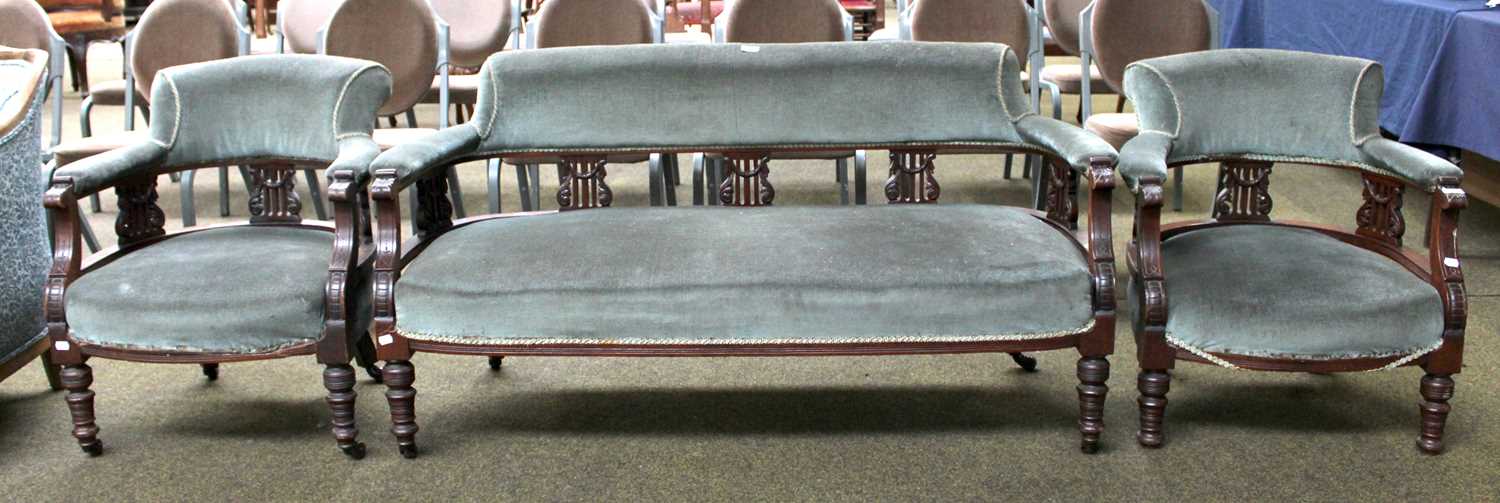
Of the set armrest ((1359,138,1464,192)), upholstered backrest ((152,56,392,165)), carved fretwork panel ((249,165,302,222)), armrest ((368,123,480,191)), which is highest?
upholstered backrest ((152,56,392,165))

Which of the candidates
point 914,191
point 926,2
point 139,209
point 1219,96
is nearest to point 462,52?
point 926,2

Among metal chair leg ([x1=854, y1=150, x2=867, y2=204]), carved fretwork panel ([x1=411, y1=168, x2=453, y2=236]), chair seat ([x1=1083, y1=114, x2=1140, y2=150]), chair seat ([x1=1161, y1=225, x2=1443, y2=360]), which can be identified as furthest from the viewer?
chair seat ([x1=1083, y1=114, x2=1140, y2=150])

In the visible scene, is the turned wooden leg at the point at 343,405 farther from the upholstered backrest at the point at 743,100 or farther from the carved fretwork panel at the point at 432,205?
the upholstered backrest at the point at 743,100

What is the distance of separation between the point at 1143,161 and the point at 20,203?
1987 millimetres

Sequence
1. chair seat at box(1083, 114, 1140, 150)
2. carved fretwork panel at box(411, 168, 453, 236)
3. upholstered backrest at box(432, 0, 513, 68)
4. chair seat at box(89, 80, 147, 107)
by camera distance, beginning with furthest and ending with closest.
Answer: upholstered backrest at box(432, 0, 513, 68), chair seat at box(89, 80, 147, 107), chair seat at box(1083, 114, 1140, 150), carved fretwork panel at box(411, 168, 453, 236)

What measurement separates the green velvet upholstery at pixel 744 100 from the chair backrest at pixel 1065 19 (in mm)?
1980

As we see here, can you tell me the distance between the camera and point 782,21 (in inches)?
147

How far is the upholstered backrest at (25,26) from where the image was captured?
3781 millimetres

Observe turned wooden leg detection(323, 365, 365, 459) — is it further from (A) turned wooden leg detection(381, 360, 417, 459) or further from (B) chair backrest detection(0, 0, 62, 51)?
(B) chair backrest detection(0, 0, 62, 51)

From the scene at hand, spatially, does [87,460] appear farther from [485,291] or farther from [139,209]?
[485,291]

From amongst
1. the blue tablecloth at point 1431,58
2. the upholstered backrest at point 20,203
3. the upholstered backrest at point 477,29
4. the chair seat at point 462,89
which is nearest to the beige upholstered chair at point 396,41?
the chair seat at point 462,89

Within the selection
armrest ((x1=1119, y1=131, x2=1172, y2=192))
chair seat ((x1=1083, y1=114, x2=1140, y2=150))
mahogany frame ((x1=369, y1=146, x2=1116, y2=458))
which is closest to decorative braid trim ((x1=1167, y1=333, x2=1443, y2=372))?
mahogany frame ((x1=369, y1=146, x2=1116, y2=458))

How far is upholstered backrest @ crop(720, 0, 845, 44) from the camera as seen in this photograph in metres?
3.71

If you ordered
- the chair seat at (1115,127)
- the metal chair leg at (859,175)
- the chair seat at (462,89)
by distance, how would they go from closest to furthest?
the metal chair leg at (859,175) < the chair seat at (1115,127) < the chair seat at (462,89)
